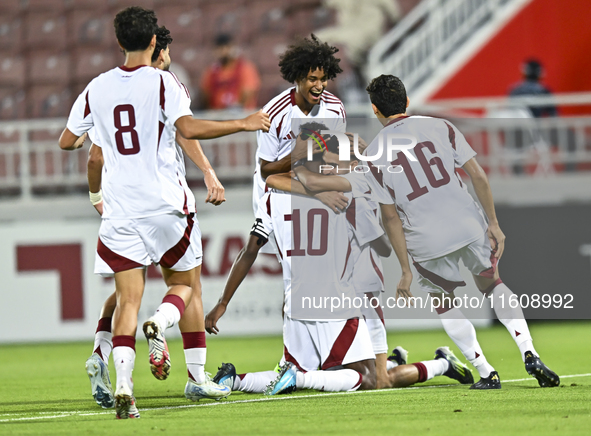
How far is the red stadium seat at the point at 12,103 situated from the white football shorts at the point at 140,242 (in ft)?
33.7

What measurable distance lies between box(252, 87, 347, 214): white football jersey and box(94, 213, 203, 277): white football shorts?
1223mm

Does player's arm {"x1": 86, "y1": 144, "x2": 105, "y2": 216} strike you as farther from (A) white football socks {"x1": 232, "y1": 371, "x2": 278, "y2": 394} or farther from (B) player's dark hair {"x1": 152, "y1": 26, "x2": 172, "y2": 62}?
(A) white football socks {"x1": 232, "y1": 371, "x2": 278, "y2": 394}

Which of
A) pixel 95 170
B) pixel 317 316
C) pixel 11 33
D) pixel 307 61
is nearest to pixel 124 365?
pixel 95 170

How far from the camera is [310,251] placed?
6.07 meters

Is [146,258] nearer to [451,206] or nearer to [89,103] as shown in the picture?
[89,103]

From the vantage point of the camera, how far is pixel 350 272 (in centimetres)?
621

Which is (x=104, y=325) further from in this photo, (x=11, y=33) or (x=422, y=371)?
(x=11, y=33)

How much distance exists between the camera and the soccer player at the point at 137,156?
4871 mm

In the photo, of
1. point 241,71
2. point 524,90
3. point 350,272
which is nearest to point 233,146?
point 241,71

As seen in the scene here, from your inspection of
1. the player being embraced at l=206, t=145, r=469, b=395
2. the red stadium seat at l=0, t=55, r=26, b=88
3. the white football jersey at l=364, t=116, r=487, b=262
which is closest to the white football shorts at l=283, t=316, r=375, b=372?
the player being embraced at l=206, t=145, r=469, b=395

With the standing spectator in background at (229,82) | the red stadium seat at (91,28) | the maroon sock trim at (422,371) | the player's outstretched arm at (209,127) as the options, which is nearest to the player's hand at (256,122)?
the player's outstretched arm at (209,127)

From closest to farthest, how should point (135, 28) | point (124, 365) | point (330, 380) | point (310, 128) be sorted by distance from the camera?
point (124, 365) < point (135, 28) < point (330, 380) < point (310, 128)

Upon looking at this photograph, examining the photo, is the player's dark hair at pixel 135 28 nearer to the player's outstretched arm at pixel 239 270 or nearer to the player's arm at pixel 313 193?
the player's arm at pixel 313 193

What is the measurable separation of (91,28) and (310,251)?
10.4 meters
